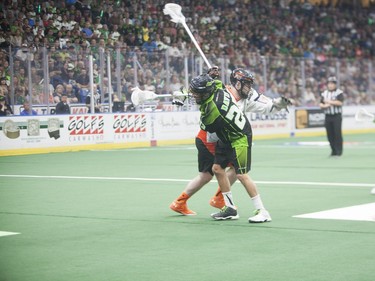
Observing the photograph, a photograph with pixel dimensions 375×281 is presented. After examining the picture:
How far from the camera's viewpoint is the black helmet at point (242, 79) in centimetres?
1020

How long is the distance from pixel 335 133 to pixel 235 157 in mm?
11447

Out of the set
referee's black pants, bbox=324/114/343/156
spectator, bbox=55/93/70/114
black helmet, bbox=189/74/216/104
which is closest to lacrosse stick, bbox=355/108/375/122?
black helmet, bbox=189/74/216/104

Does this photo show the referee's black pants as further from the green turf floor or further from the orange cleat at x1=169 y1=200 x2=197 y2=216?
the orange cleat at x1=169 y1=200 x2=197 y2=216

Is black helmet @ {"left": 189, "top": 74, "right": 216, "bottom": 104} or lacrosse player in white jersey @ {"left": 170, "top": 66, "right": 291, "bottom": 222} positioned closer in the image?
black helmet @ {"left": 189, "top": 74, "right": 216, "bottom": 104}

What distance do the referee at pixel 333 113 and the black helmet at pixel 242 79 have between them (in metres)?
10.7

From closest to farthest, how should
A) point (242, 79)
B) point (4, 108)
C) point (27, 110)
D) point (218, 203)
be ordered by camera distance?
1. point (242, 79)
2. point (218, 203)
3. point (4, 108)
4. point (27, 110)

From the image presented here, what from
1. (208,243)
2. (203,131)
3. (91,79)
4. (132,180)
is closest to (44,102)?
(91,79)

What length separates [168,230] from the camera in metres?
9.34

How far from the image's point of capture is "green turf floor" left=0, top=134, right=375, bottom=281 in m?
7.11

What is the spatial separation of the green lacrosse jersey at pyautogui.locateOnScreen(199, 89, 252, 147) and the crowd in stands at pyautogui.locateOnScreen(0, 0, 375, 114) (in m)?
14.9

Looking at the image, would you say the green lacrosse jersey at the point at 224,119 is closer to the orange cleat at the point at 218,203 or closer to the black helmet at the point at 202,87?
the black helmet at the point at 202,87

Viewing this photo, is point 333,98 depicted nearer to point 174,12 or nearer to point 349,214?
point 174,12

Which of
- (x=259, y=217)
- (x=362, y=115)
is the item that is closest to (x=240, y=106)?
(x=259, y=217)

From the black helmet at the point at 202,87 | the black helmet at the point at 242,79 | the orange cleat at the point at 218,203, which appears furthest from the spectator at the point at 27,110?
the black helmet at the point at 202,87
